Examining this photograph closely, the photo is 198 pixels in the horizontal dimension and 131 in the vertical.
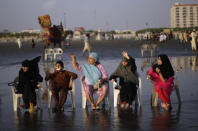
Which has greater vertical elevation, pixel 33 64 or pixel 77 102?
pixel 33 64

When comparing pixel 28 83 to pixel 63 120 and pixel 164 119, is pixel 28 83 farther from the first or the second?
pixel 164 119

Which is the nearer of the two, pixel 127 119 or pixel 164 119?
pixel 164 119

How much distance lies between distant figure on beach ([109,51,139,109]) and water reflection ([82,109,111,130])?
0.51 metres

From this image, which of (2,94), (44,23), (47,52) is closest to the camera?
(2,94)

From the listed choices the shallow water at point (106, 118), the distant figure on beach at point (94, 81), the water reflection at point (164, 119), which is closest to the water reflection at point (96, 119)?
the shallow water at point (106, 118)

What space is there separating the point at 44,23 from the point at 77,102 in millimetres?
21643

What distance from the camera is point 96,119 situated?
8.15 m

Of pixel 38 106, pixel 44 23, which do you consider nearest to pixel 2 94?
pixel 38 106

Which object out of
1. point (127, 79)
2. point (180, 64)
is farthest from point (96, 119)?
point (180, 64)

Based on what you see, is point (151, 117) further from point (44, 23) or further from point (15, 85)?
point (44, 23)

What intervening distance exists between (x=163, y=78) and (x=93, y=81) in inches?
55.3

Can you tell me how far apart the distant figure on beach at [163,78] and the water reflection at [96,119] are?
3.64ft

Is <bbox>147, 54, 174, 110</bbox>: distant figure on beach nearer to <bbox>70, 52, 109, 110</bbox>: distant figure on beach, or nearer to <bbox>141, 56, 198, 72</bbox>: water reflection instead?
<bbox>70, 52, 109, 110</bbox>: distant figure on beach

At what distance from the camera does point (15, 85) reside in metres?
9.30
